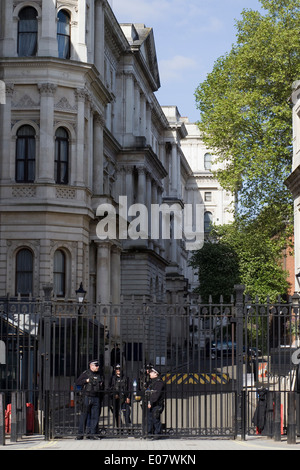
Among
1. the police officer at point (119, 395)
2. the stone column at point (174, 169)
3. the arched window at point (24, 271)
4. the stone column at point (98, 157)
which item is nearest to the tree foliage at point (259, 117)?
the stone column at point (98, 157)

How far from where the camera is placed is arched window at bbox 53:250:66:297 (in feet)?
127

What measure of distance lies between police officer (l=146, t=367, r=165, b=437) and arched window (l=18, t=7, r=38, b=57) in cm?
2330

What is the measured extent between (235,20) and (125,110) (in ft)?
48.7

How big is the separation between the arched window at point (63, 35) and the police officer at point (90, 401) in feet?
75.6

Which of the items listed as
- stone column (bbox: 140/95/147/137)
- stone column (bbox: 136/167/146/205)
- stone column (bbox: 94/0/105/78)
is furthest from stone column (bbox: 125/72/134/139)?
stone column (bbox: 94/0/105/78)

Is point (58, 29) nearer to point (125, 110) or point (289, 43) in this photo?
point (289, 43)

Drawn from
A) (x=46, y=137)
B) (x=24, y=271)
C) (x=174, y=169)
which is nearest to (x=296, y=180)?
(x=46, y=137)

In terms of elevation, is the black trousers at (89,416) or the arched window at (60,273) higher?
the arched window at (60,273)

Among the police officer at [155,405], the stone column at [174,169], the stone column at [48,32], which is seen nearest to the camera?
the police officer at [155,405]

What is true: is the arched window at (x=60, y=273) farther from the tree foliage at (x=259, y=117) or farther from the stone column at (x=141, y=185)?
the stone column at (x=141, y=185)

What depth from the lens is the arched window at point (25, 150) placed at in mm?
38969
